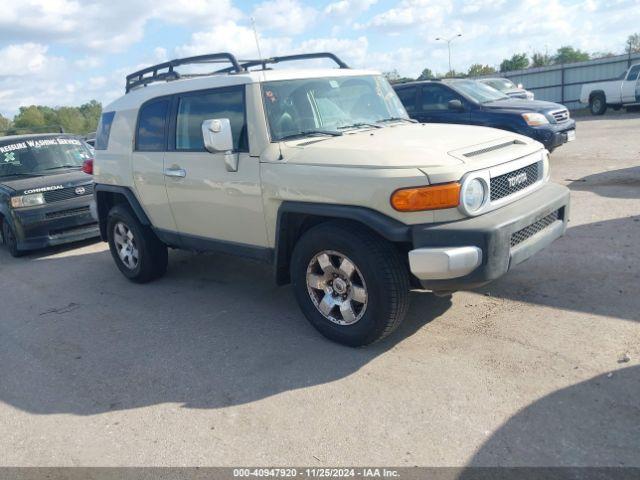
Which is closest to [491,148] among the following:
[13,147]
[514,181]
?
[514,181]

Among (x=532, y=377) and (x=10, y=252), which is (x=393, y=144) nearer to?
(x=532, y=377)

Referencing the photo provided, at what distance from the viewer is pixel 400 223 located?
356 cm

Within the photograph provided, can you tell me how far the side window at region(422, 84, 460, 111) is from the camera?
1114 centimetres

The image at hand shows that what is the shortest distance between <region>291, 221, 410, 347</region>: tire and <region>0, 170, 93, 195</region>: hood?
18.2ft

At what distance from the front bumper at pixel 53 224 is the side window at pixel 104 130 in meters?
2.21

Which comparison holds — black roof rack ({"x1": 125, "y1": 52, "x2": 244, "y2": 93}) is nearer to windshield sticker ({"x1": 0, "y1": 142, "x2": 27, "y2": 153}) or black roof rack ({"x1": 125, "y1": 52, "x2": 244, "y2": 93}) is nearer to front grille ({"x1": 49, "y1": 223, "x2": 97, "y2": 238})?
front grille ({"x1": 49, "y1": 223, "x2": 97, "y2": 238})

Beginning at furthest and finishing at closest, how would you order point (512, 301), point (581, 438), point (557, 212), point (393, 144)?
1. point (512, 301)
2. point (557, 212)
3. point (393, 144)
4. point (581, 438)

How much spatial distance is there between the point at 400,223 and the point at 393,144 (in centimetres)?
68

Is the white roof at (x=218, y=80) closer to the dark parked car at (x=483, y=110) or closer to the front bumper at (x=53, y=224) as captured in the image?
the front bumper at (x=53, y=224)

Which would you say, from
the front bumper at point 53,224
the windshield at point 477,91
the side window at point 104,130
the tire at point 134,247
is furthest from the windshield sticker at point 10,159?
the windshield at point 477,91

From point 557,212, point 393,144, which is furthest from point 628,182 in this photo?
point 393,144

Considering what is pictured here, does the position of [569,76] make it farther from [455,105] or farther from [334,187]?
[334,187]

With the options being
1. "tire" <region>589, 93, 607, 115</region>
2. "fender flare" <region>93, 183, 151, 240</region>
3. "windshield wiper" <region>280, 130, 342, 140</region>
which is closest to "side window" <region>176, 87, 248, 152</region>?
"windshield wiper" <region>280, 130, 342, 140</region>

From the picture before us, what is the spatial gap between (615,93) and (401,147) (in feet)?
69.2
